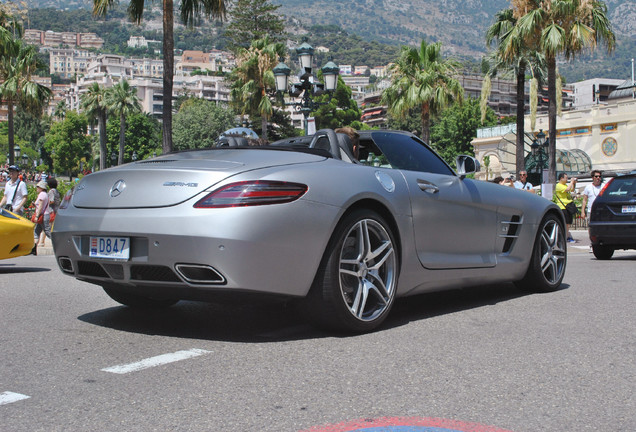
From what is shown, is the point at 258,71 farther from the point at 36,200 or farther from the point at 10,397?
the point at 10,397

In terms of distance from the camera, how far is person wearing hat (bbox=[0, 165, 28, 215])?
13842 mm

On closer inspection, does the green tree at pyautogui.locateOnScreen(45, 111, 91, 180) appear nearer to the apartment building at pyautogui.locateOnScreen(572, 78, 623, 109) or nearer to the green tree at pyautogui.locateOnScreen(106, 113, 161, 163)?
the green tree at pyautogui.locateOnScreen(106, 113, 161, 163)

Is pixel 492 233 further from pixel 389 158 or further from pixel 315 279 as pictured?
pixel 315 279

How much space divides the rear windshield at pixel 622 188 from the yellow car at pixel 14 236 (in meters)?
8.84

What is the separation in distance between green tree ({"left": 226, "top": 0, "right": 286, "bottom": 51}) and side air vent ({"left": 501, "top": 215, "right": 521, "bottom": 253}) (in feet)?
216

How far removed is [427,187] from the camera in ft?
17.1

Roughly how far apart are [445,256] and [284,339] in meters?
1.51

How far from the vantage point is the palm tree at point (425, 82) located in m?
32.5

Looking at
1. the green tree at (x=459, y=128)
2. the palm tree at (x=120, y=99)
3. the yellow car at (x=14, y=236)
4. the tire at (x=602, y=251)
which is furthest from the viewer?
the green tree at (x=459, y=128)

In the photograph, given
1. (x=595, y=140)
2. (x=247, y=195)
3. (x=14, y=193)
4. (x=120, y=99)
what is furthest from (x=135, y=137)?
(x=247, y=195)

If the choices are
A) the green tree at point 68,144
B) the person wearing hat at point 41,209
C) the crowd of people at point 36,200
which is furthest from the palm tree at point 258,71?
the green tree at point 68,144

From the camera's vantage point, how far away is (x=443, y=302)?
6117 mm

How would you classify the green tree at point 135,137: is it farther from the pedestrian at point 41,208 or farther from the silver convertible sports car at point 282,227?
the silver convertible sports car at point 282,227

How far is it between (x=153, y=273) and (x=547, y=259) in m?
3.92
